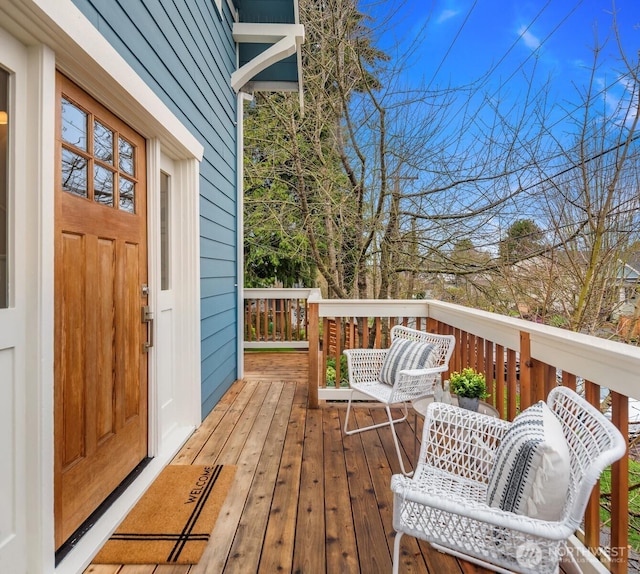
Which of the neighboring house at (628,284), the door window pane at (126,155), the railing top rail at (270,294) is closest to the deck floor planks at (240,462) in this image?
the door window pane at (126,155)

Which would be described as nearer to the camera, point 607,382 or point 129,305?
point 607,382

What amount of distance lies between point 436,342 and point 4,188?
2513 millimetres

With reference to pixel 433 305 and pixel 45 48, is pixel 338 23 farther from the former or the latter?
pixel 45 48

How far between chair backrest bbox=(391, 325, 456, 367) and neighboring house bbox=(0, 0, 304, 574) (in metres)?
1.62

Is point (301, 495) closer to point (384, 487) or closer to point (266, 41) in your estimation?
point (384, 487)

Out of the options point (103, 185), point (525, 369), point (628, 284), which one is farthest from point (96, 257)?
point (628, 284)

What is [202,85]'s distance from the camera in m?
2.95

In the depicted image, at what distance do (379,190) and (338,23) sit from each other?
2.28 m

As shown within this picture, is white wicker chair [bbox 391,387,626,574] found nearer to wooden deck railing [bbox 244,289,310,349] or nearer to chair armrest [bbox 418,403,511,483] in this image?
chair armrest [bbox 418,403,511,483]

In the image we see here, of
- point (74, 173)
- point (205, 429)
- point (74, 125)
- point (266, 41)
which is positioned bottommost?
point (205, 429)

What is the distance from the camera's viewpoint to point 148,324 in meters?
2.19

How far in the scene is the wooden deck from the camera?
1.48 metres

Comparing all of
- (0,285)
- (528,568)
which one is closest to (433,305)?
(528,568)

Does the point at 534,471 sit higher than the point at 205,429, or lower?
higher
